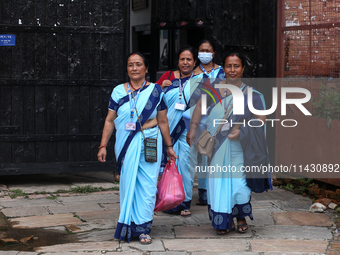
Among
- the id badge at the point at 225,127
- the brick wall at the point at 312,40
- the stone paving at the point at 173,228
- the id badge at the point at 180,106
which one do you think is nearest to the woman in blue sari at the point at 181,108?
the id badge at the point at 180,106

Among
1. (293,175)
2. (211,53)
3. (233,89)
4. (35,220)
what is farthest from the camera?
(293,175)

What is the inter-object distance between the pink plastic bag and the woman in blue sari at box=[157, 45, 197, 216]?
0.95 meters

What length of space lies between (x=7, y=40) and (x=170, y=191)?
3356 millimetres

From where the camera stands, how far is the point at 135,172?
4.92m

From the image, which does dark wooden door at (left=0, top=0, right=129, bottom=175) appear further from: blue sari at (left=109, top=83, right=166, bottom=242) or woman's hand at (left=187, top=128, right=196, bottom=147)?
blue sari at (left=109, top=83, right=166, bottom=242)

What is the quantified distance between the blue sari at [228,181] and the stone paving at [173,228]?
0.24 meters

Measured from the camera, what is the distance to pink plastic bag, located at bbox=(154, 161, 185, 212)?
16.6 feet

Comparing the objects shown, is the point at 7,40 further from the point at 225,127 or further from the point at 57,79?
the point at 225,127

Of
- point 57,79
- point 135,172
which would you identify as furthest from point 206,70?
point 57,79

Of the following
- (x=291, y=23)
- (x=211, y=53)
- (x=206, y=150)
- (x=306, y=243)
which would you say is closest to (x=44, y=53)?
(x=211, y=53)

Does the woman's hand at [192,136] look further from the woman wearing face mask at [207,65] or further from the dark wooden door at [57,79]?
the dark wooden door at [57,79]

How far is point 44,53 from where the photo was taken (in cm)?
715

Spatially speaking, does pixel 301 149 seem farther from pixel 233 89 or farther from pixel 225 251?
pixel 225 251

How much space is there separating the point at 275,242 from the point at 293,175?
9.24 ft
